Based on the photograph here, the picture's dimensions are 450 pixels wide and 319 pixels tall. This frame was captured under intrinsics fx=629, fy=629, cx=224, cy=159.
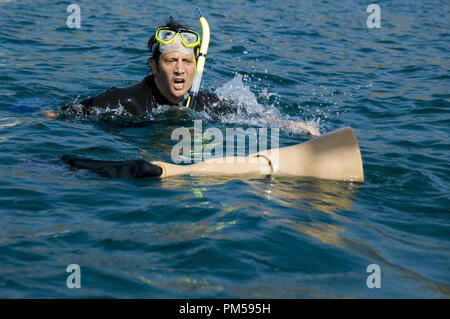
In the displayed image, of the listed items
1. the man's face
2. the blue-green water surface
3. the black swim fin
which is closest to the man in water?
the man's face

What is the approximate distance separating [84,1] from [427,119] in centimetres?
748

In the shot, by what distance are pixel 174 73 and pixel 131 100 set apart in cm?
49

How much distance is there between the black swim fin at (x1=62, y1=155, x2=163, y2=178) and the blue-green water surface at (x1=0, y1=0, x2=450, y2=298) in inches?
2.2

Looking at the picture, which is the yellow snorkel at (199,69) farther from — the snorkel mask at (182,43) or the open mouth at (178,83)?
the open mouth at (178,83)

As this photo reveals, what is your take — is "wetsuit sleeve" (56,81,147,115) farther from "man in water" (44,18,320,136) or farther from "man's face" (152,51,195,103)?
"man's face" (152,51,195,103)

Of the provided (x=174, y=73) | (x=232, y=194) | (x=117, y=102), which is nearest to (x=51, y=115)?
(x=117, y=102)

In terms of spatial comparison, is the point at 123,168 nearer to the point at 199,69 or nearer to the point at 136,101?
the point at 136,101

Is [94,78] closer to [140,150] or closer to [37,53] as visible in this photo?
[37,53]

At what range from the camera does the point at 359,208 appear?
4.14 meters

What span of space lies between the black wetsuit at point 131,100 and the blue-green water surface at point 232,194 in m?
0.18

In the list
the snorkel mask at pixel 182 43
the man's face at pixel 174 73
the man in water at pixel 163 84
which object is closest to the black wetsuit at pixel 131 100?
the man in water at pixel 163 84

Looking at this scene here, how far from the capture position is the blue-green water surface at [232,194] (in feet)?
10.4

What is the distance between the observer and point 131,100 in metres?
5.89
